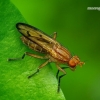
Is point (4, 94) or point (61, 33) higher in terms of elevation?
point (4, 94)

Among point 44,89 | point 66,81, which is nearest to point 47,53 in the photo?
point 66,81

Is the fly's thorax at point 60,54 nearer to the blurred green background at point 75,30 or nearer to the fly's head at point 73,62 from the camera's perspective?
the fly's head at point 73,62

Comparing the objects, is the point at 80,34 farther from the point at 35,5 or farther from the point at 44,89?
the point at 44,89

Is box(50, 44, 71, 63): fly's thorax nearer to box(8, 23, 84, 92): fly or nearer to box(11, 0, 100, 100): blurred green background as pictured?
box(8, 23, 84, 92): fly

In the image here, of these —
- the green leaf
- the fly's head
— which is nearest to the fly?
the fly's head

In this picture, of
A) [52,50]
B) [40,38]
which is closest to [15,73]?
[40,38]

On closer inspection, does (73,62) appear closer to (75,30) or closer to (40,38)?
(40,38)
